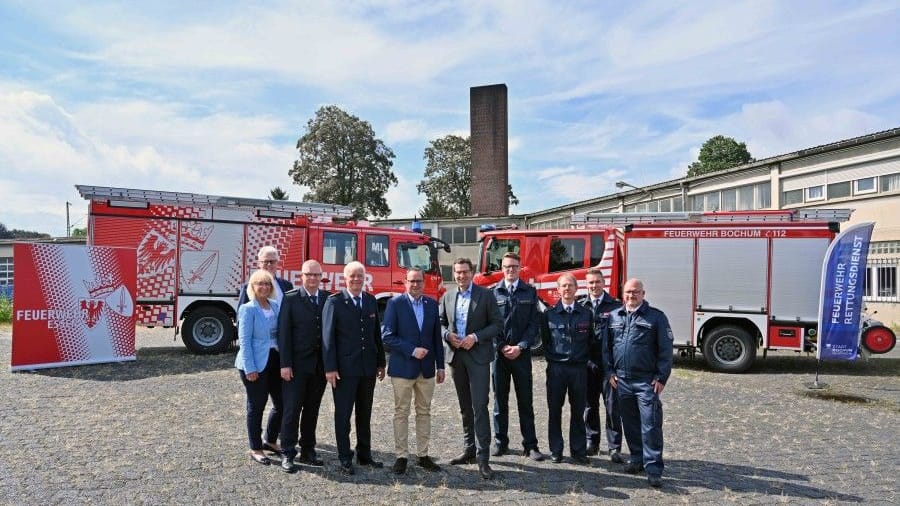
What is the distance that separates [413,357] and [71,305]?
26.0ft

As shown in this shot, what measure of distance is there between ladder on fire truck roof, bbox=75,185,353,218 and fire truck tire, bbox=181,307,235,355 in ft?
6.77

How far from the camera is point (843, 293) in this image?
10109mm

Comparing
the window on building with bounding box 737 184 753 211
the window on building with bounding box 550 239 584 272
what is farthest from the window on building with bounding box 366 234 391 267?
the window on building with bounding box 737 184 753 211

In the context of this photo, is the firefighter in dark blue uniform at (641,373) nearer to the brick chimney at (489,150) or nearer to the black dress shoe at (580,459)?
the black dress shoe at (580,459)

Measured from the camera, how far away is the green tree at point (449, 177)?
2240 inches

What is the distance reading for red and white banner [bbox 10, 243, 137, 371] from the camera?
10250mm

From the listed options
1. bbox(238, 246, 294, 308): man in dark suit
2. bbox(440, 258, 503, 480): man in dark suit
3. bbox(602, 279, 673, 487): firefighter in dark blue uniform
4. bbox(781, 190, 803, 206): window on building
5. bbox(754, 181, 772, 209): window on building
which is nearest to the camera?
bbox(602, 279, 673, 487): firefighter in dark blue uniform

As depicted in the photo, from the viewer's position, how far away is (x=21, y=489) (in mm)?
4922

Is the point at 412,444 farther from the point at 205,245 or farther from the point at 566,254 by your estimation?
the point at 205,245

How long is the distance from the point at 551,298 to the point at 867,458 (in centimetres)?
688

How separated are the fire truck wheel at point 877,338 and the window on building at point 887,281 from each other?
9.57 m

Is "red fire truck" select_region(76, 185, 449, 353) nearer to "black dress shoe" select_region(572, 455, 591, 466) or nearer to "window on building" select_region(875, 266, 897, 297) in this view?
"black dress shoe" select_region(572, 455, 591, 466)

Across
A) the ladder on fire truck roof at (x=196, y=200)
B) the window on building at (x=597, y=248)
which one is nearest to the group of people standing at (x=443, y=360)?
the window on building at (x=597, y=248)

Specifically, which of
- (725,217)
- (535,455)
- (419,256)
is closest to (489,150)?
(419,256)
